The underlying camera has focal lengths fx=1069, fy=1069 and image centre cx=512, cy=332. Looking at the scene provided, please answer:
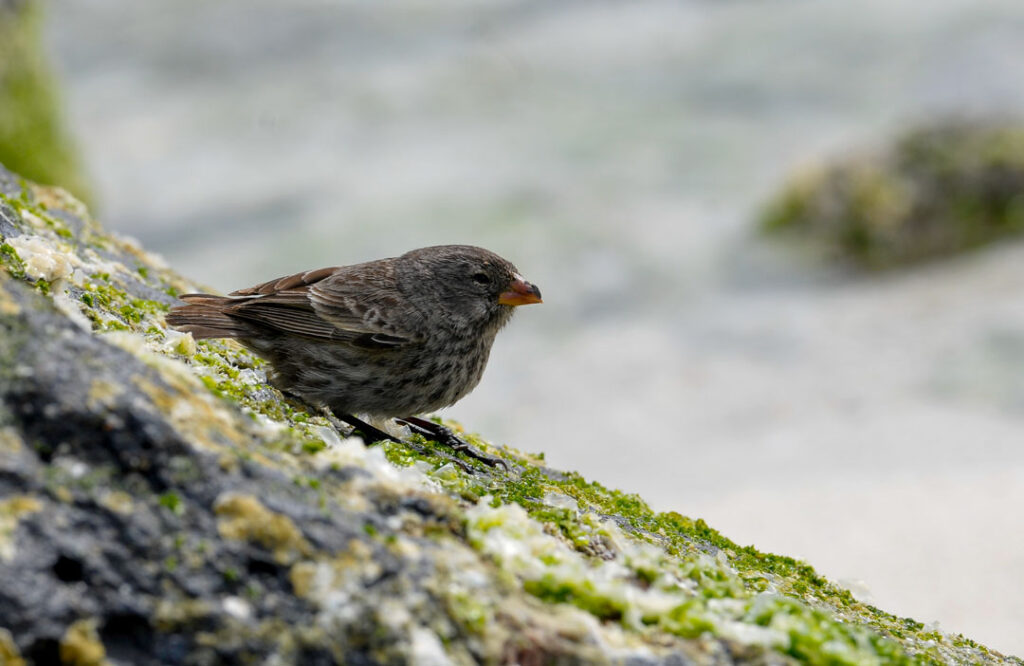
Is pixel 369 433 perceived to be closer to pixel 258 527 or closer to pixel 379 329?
pixel 379 329

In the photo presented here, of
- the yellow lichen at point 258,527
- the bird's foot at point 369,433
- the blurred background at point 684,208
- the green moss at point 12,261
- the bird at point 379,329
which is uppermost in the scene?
the blurred background at point 684,208

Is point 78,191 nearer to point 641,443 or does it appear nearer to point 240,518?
point 641,443

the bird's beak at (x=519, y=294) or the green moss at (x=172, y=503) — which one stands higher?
the bird's beak at (x=519, y=294)

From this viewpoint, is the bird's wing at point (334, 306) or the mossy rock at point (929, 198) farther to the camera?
the mossy rock at point (929, 198)

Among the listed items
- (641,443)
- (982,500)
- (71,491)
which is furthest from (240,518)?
(641,443)

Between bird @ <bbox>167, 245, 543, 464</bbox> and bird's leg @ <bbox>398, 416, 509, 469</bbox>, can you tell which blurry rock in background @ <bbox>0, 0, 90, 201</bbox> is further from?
bird's leg @ <bbox>398, 416, 509, 469</bbox>

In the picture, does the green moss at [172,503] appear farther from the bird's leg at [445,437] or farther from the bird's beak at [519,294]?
the bird's beak at [519,294]

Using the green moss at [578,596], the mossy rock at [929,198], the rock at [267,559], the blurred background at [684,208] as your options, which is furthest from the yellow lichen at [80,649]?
the mossy rock at [929,198]
